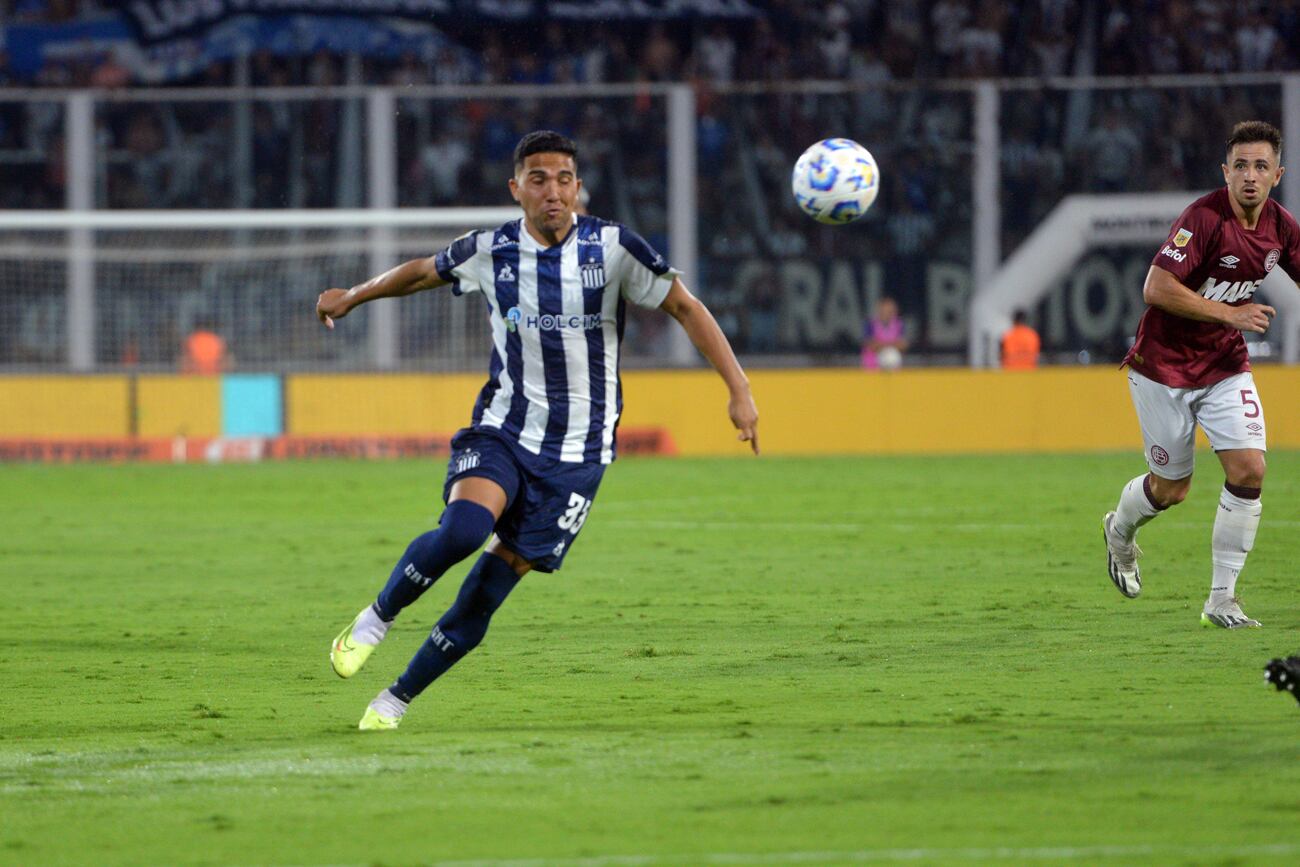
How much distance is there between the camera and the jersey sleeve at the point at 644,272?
20.8 feet

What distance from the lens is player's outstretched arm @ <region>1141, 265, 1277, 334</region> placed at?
7.87 meters

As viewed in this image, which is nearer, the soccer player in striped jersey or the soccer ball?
the soccer player in striped jersey

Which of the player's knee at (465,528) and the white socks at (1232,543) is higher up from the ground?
the player's knee at (465,528)

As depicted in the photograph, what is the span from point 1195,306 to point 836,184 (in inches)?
127

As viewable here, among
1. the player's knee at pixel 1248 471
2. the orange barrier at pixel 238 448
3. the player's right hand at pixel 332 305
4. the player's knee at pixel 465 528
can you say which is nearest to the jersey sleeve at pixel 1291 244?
the player's knee at pixel 1248 471

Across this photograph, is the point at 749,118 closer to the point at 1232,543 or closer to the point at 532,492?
the point at 1232,543

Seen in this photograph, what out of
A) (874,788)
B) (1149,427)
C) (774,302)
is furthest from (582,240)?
(774,302)

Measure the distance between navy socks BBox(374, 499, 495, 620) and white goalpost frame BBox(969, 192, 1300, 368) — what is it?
1732 centimetres

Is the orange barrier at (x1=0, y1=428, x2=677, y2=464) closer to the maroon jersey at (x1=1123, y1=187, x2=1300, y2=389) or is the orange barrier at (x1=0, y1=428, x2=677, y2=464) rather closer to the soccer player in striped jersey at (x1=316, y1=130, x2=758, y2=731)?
the maroon jersey at (x1=1123, y1=187, x2=1300, y2=389)

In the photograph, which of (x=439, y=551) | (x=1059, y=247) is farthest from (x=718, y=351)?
(x=1059, y=247)

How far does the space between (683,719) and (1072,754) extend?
1.45 meters

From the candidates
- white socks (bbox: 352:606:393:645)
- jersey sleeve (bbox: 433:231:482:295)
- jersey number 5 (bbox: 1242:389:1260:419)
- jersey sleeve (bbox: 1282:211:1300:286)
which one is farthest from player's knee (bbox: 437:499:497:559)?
jersey sleeve (bbox: 1282:211:1300:286)

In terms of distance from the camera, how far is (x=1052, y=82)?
23.7 m

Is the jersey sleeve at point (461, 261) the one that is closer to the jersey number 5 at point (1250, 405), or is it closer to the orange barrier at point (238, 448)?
the jersey number 5 at point (1250, 405)
